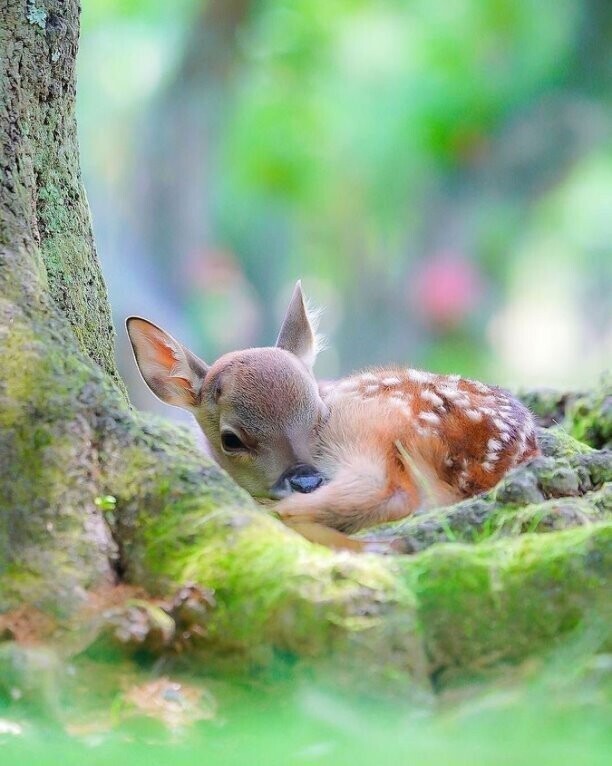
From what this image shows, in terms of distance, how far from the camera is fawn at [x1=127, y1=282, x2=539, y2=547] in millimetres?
4238

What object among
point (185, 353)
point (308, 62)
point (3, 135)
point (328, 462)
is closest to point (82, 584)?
point (3, 135)

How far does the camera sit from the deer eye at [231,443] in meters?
5.11

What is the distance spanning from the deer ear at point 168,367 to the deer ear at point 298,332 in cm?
48

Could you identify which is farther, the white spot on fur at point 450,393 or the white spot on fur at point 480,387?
the white spot on fur at point 480,387

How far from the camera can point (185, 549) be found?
3.12m

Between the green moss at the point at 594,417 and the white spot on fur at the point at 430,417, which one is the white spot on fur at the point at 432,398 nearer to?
the white spot on fur at the point at 430,417

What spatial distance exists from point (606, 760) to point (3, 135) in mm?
2551

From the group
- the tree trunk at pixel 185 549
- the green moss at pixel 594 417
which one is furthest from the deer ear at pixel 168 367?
the green moss at pixel 594 417

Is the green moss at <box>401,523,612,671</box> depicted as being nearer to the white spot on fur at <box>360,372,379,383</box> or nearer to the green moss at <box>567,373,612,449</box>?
the white spot on fur at <box>360,372,379,383</box>

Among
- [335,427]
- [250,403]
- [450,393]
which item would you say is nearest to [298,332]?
[250,403]

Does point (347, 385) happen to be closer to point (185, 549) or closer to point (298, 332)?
point (298, 332)

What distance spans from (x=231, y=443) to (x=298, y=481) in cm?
53

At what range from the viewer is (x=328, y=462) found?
15.9 ft

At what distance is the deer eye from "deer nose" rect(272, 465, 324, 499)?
11.9 inches
